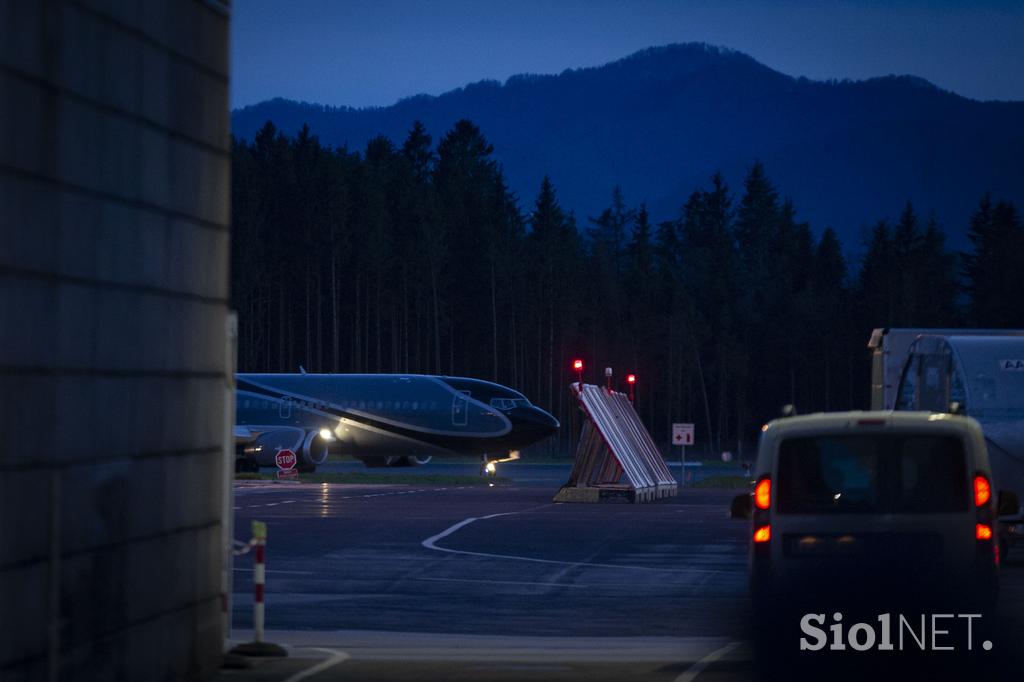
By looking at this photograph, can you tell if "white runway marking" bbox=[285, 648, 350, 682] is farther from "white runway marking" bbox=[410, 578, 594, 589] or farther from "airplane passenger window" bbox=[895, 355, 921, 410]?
"airplane passenger window" bbox=[895, 355, 921, 410]

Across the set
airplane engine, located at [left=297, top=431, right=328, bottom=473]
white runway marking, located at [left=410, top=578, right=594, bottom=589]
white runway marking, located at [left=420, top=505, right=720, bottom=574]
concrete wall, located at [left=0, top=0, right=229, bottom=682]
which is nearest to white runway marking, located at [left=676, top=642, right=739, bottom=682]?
concrete wall, located at [left=0, top=0, right=229, bottom=682]

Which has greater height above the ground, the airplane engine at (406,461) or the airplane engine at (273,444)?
the airplane engine at (273,444)

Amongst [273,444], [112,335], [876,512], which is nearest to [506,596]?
[876,512]

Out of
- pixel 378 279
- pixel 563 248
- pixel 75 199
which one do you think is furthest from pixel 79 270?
pixel 563 248

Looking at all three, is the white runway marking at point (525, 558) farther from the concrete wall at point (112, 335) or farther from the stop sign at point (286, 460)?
the stop sign at point (286, 460)

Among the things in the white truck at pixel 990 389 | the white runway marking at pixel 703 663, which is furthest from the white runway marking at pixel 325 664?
the white truck at pixel 990 389

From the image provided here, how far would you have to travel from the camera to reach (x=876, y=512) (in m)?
12.6

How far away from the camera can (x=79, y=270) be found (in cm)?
1020

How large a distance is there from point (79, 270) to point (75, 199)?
408mm

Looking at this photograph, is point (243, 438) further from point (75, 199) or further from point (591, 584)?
point (75, 199)

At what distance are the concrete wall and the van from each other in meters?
4.17

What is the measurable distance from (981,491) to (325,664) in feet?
16.9

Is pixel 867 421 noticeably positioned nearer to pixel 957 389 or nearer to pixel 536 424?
pixel 957 389

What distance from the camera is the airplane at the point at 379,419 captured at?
61.9 metres
